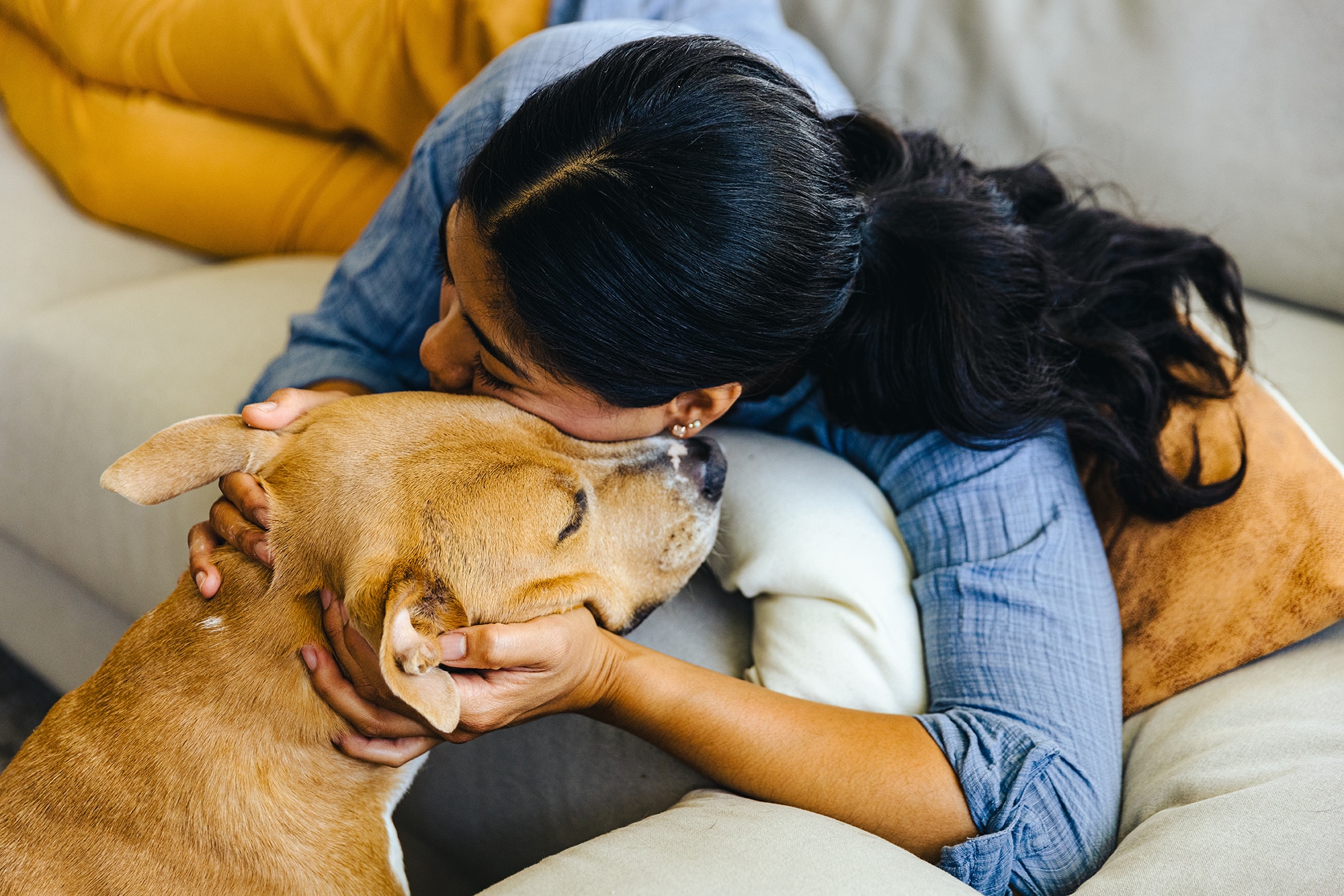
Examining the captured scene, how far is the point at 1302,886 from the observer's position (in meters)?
0.85

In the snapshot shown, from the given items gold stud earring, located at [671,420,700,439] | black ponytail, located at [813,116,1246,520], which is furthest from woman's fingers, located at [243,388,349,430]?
black ponytail, located at [813,116,1246,520]

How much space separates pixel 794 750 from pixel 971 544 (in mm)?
377

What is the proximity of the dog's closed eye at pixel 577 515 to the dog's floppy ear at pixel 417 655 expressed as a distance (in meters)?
0.19

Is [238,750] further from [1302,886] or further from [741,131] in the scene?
[1302,886]

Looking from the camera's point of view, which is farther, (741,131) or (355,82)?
(355,82)

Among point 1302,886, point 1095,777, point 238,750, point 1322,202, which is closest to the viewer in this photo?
point 1302,886

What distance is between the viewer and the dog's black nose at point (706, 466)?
1.24m

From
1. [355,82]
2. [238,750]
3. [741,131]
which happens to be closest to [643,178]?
[741,131]

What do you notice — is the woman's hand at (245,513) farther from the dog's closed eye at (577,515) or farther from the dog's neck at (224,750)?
the dog's closed eye at (577,515)

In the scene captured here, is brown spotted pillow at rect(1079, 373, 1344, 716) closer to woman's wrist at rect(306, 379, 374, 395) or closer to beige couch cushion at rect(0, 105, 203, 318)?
woman's wrist at rect(306, 379, 374, 395)

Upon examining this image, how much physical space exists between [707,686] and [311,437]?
1.87 ft

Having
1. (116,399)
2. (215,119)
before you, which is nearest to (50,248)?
(215,119)

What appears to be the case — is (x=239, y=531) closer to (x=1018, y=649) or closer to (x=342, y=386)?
(x=342, y=386)

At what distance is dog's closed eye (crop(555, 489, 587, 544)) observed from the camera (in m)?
1.11
